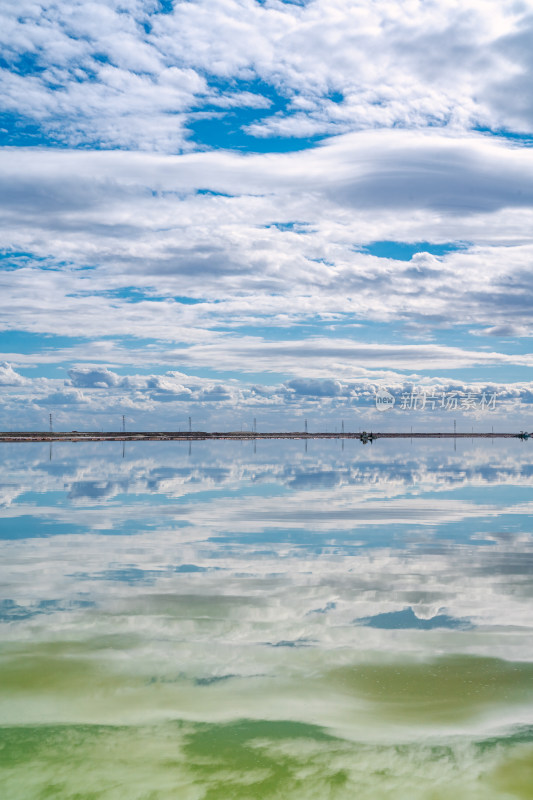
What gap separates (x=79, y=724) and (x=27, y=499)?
133 ft

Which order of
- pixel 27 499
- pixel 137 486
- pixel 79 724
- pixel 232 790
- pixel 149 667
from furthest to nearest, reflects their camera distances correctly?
pixel 137 486, pixel 27 499, pixel 149 667, pixel 79 724, pixel 232 790

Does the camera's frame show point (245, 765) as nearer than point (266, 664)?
Yes

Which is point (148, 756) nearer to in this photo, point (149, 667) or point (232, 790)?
point (232, 790)

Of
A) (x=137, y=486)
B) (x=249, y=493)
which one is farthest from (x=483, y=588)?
(x=137, y=486)

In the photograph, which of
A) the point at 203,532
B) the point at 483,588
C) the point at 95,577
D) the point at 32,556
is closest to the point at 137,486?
the point at 203,532

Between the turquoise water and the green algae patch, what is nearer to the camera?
the green algae patch

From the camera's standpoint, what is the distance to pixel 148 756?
11805mm

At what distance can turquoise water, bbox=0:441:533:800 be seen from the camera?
11328 mm

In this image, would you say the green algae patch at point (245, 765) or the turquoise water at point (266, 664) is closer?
the green algae patch at point (245, 765)


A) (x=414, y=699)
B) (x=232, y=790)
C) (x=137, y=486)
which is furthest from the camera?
(x=137, y=486)

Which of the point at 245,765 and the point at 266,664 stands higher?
the point at 266,664

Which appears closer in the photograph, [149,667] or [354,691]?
[354,691]

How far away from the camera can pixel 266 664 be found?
622 inches

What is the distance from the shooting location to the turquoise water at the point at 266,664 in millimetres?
11328
